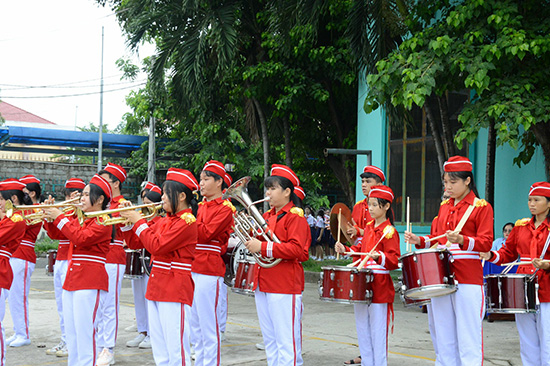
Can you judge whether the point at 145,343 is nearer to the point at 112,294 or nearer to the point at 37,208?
the point at 112,294

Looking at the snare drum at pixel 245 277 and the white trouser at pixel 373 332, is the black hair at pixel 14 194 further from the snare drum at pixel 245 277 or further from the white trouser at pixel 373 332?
the white trouser at pixel 373 332

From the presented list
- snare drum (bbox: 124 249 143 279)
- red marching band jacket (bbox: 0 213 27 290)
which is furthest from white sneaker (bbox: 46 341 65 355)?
red marching band jacket (bbox: 0 213 27 290)

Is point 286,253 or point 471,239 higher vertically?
point 471,239

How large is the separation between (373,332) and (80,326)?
280 cm

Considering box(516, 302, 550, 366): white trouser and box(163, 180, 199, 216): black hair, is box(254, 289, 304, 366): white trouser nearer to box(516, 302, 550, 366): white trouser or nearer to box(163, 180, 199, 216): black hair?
box(163, 180, 199, 216): black hair

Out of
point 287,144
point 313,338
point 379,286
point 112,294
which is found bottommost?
point 313,338

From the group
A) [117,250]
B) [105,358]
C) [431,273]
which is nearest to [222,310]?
[117,250]

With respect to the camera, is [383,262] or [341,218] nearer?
[383,262]

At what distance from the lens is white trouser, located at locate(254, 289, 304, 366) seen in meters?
5.82

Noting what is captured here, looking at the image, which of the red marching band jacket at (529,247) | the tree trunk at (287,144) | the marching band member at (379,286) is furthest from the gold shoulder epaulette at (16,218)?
the tree trunk at (287,144)

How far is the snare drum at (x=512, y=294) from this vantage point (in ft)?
20.5

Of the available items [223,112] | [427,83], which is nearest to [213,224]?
Result: [427,83]

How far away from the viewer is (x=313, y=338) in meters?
8.68

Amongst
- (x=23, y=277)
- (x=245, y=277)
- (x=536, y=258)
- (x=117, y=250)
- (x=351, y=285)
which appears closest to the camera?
(x=536, y=258)
